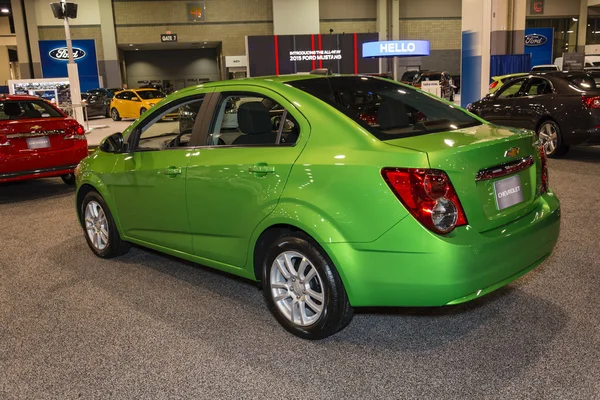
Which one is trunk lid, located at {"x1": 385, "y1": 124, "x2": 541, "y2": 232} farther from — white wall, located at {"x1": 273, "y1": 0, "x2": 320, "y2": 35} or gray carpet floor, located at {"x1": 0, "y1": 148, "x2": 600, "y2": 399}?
white wall, located at {"x1": 273, "y1": 0, "x2": 320, "y2": 35}

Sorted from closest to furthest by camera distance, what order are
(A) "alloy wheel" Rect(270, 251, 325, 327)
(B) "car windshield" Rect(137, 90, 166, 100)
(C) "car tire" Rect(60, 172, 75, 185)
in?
(A) "alloy wheel" Rect(270, 251, 325, 327)
(C) "car tire" Rect(60, 172, 75, 185)
(B) "car windshield" Rect(137, 90, 166, 100)

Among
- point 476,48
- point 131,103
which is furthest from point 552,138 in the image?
point 131,103

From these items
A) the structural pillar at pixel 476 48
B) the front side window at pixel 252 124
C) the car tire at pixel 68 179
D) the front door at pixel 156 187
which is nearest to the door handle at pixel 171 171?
the front door at pixel 156 187

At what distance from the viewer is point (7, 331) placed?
4051mm

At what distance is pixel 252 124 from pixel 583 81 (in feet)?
26.4

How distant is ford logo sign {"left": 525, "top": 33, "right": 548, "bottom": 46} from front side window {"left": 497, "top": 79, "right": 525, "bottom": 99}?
26.4 metres

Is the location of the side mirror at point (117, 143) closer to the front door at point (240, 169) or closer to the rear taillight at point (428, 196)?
Answer: the front door at point (240, 169)

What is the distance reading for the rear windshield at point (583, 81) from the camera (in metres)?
9.80

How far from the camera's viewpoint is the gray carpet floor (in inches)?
123

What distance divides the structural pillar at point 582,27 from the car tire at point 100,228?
4237cm

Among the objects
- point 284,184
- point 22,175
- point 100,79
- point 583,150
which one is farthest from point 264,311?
point 100,79

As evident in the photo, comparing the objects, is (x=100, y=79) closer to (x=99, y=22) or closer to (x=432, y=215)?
(x=99, y=22)

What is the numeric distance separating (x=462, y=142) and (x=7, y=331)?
10.8ft

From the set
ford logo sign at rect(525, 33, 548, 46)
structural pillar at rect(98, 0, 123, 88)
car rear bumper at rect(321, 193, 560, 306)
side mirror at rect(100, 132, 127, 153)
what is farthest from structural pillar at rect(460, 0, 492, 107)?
structural pillar at rect(98, 0, 123, 88)
